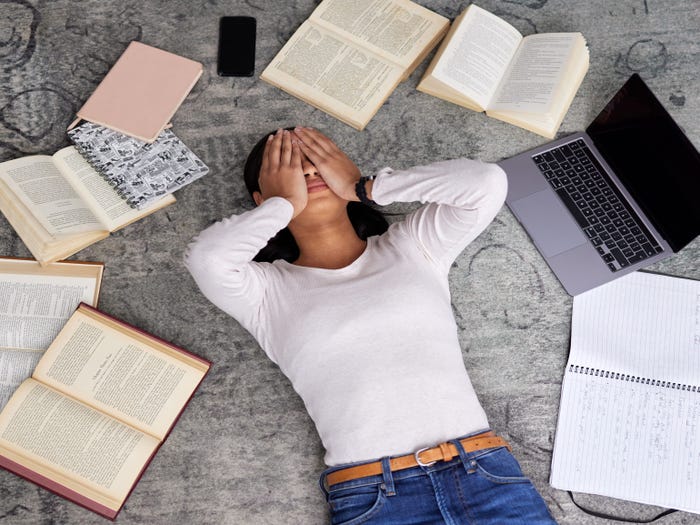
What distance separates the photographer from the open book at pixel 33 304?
1435 millimetres

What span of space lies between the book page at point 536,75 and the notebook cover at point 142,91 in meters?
0.79

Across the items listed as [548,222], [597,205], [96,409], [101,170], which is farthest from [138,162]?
[597,205]

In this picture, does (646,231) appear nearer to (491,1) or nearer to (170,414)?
(491,1)

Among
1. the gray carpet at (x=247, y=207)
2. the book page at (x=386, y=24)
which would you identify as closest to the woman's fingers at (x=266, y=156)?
the gray carpet at (x=247, y=207)

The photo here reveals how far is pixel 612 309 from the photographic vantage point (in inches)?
58.9

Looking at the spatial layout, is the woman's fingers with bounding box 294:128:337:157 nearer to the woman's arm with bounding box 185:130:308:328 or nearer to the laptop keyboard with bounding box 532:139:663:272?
the woman's arm with bounding box 185:130:308:328

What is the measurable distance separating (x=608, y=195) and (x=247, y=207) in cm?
89

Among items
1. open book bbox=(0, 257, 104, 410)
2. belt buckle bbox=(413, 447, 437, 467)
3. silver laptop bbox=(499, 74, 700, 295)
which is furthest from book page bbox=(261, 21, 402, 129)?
belt buckle bbox=(413, 447, 437, 467)

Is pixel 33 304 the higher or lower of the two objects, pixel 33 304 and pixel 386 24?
the lower

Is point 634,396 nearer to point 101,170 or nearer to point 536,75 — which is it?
point 536,75

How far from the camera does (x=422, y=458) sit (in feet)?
4.01

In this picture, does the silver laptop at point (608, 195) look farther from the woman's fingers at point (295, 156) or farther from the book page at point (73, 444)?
the book page at point (73, 444)

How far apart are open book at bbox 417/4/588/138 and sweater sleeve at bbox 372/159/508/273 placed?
16.1 inches

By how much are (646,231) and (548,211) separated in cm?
23
